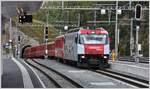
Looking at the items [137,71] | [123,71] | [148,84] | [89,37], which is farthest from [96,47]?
[148,84]

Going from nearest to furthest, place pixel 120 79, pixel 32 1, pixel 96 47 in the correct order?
pixel 32 1 → pixel 120 79 → pixel 96 47

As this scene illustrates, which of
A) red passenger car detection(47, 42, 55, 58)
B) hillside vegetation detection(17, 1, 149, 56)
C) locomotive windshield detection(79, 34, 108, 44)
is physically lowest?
red passenger car detection(47, 42, 55, 58)

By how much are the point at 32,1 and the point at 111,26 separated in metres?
69.0

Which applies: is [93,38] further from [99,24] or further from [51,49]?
[99,24]

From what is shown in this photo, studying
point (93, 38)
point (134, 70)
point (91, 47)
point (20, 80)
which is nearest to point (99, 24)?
point (93, 38)

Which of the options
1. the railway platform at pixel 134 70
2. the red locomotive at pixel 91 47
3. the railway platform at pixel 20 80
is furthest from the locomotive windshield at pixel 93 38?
the railway platform at pixel 20 80

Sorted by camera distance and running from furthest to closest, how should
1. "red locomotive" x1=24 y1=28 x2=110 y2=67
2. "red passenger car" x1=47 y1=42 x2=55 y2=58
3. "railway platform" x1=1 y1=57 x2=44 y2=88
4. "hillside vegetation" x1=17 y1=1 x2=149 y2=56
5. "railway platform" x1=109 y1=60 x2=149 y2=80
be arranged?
"hillside vegetation" x1=17 y1=1 x2=149 y2=56 → "red passenger car" x1=47 y1=42 x2=55 y2=58 → "red locomotive" x1=24 y1=28 x2=110 y2=67 → "railway platform" x1=109 y1=60 x2=149 y2=80 → "railway platform" x1=1 y1=57 x2=44 y2=88

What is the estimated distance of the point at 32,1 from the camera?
23.0 m

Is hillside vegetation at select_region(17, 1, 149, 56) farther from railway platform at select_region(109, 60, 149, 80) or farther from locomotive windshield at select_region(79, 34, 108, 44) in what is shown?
railway platform at select_region(109, 60, 149, 80)

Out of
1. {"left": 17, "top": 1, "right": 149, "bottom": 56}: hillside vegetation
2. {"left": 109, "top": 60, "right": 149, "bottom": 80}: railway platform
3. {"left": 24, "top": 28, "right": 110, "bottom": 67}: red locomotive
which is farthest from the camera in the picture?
{"left": 17, "top": 1, "right": 149, "bottom": 56}: hillside vegetation

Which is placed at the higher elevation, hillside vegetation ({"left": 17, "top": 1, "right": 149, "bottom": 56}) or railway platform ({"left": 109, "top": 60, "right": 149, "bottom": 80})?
hillside vegetation ({"left": 17, "top": 1, "right": 149, "bottom": 56})

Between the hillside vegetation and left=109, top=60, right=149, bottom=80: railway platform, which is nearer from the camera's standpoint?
left=109, top=60, right=149, bottom=80: railway platform

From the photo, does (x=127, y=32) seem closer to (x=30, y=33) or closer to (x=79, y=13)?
(x=79, y=13)

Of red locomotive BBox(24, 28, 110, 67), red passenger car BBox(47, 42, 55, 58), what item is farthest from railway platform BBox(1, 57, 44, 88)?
red passenger car BBox(47, 42, 55, 58)
